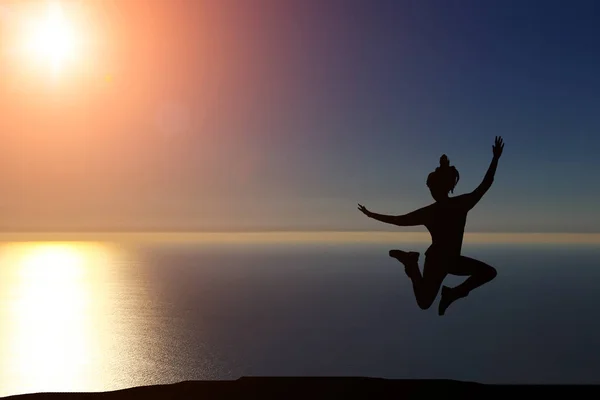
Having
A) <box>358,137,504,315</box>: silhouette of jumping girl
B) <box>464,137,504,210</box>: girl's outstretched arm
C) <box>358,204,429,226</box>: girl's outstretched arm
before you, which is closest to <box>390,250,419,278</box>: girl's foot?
<box>358,137,504,315</box>: silhouette of jumping girl

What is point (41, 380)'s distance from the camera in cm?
18988

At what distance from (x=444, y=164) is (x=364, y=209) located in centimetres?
185

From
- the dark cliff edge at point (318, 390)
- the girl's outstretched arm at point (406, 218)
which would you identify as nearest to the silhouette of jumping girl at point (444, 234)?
the girl's outstretched arm at point (406, 218)

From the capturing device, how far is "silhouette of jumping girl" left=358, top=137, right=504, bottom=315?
33.5ft

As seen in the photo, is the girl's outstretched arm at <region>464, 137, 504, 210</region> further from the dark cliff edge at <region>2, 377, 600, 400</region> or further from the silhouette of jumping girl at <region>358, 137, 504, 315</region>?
the dark cliff edge at <region>2, 377, 600, 400</region>

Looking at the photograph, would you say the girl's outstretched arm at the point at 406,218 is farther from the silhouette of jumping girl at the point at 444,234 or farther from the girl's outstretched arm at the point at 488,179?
the girl's outstretched arm at the point at 488,179

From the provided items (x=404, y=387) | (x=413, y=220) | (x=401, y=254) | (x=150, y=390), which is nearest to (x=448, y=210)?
(x=413, y=220)

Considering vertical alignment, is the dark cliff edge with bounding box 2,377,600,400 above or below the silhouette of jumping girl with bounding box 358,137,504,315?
below

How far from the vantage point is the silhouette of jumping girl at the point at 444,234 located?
33.5ft

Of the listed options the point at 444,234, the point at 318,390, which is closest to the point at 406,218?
the point at 444,234

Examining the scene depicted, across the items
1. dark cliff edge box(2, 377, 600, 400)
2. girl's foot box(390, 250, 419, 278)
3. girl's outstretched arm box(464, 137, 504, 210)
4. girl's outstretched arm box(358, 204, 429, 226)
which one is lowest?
dark cliff edge box(2, 377, 600, 400)

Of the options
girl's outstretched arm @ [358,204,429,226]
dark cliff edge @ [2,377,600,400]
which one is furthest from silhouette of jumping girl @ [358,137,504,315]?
dark cliff edge @ [2,377,600,400]

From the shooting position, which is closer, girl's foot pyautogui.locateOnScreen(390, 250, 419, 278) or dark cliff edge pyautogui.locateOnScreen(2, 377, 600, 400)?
dark cliff edge pyautogui.locateOnScreen(2, 377, 600, 400)

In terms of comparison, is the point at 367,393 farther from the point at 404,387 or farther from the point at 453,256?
the point at 453,256
